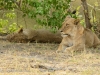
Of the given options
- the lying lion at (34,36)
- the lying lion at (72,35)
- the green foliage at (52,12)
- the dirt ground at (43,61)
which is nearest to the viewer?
the dirt ground at (43,61)

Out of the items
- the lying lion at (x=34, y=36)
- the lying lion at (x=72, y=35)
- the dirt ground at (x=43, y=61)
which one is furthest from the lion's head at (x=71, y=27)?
the lying lion at (x=34, y=36)

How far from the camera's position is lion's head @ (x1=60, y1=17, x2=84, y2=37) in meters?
8.48

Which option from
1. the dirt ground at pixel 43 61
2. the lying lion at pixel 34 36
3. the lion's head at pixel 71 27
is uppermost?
the lion's head at pixel 71 27

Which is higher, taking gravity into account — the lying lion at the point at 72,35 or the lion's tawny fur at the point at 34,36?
the lying lion at the point at 72,35

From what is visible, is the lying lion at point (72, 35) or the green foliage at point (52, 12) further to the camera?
the green foliage at point (52, 12)

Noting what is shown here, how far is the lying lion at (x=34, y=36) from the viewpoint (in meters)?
9.92

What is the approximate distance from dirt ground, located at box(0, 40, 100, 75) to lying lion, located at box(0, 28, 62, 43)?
33.3 inches

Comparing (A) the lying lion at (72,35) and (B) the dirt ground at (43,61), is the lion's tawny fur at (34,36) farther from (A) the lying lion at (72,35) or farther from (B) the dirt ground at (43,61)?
(A) the lying lion at (72,35)

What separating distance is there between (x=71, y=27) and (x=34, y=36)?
66.4 inches

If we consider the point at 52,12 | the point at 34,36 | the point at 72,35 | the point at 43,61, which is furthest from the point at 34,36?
the point at 43,61

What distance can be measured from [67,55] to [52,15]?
6.17ft

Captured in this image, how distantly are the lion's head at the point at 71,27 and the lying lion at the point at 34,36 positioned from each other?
143 cm

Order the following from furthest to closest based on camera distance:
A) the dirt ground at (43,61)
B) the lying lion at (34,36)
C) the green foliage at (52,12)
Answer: the lying lion at (34,36)
the green foliage at (52,12)
the dirt ground at (43,61)

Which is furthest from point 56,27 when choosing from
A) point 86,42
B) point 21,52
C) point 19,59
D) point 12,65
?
point 12,65
